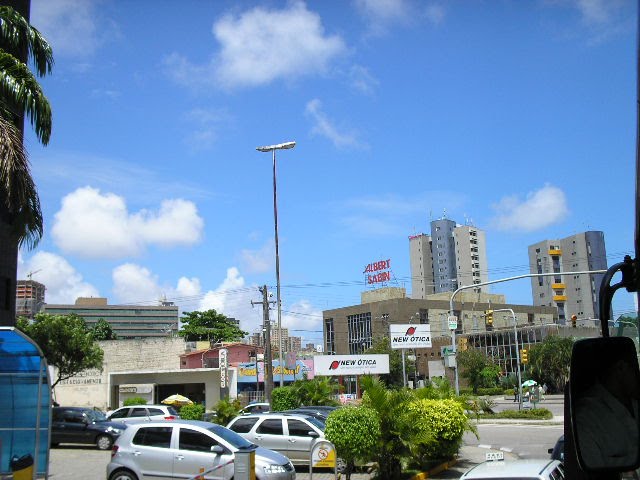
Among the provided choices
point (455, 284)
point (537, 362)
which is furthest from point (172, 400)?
point (455, 284)

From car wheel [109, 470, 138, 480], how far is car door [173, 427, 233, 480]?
3.20ft

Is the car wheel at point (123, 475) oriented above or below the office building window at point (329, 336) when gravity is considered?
below

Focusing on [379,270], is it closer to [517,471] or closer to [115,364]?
[115,364]

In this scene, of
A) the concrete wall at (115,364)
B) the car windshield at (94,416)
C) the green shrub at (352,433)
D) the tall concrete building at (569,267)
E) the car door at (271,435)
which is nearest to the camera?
the green shrub at (352,433)

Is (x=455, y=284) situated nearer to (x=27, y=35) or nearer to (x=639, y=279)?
(x=27, y=35)

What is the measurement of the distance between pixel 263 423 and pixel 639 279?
60.7 feet

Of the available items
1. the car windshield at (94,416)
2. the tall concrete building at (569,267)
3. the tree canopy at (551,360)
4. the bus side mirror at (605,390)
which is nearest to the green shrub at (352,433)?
the bus side mirror at (605,390)

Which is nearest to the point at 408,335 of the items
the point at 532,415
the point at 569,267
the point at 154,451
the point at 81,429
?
the point at 532,415

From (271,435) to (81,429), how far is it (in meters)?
10.4

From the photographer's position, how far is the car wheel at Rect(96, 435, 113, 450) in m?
26.3

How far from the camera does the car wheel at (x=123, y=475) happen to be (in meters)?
14.9

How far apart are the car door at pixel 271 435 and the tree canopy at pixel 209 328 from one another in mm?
81354

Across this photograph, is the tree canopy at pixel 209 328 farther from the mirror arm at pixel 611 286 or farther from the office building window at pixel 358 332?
the mirror arm at pixel 611 286

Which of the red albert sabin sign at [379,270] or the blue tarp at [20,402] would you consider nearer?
the blue tarp at [20,402]
